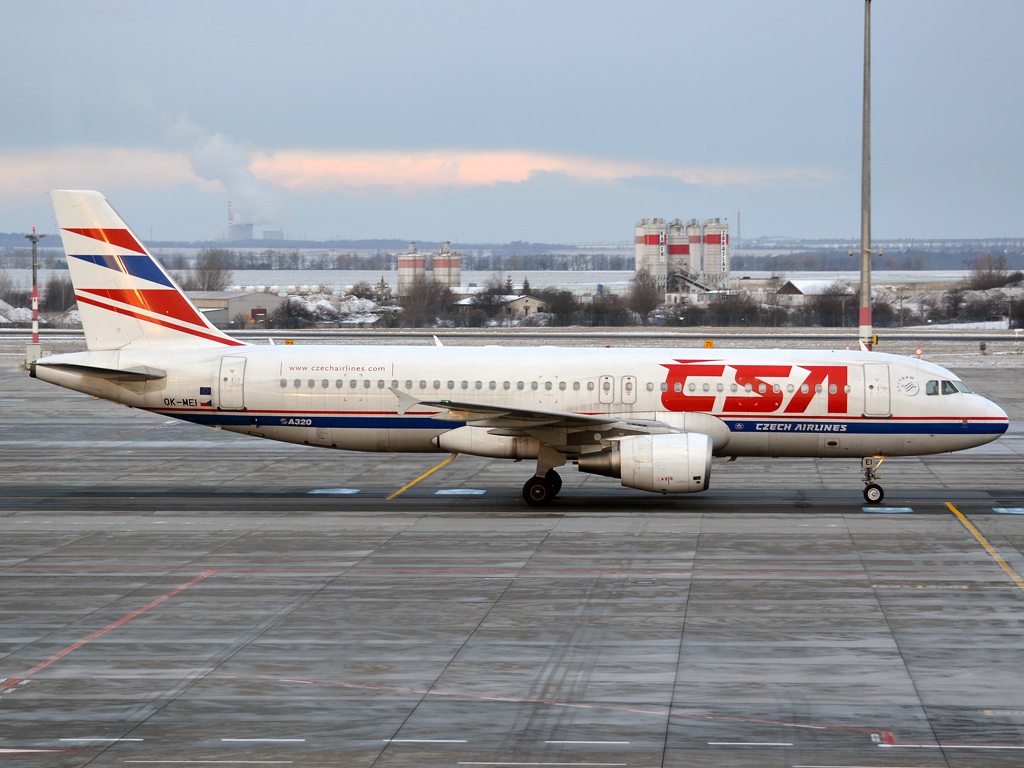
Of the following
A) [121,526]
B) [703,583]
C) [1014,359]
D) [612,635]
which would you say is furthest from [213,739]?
[1014,359]

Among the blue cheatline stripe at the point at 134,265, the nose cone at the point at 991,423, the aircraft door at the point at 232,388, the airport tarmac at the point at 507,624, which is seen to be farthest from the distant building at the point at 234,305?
the nose cone at the point at 991,423

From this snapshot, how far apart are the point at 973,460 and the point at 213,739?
29087 millimetres

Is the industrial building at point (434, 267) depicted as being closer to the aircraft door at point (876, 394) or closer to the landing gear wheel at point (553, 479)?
the landing gear wheel at point (553, 479)

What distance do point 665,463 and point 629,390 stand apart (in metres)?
2.95

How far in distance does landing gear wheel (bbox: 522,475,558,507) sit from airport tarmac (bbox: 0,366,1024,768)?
0.43 m

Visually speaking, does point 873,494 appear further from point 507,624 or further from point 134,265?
point 134,265

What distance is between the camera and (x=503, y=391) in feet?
95.4

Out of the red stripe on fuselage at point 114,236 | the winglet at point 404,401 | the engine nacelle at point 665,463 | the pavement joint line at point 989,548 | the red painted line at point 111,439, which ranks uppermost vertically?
the red stripe on fuselage at point 114,236

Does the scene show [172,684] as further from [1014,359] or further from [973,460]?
[1014,359]

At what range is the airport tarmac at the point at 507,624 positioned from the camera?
13.4m

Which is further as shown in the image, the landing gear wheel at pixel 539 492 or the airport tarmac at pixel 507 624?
the landing gear wheel at pixel 539 492

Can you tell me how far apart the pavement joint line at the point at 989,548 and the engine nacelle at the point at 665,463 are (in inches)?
237

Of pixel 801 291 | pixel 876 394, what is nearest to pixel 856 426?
pixel 876 394

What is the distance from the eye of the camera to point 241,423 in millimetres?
29500
